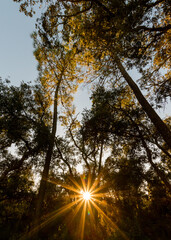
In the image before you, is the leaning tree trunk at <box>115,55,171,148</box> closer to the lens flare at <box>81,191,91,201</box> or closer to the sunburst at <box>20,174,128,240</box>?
the sunburst at <box>20,174,128,240</box>

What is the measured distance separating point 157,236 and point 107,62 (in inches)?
430

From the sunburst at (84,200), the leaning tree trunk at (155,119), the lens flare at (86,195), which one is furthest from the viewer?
the lens flare at (86,195)

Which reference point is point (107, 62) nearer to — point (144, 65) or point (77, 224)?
point (144, 65)

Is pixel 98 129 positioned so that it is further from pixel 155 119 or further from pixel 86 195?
pixel 86 195

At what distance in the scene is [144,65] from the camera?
272 inches

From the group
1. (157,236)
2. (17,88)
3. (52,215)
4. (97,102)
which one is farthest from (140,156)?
(17,88)

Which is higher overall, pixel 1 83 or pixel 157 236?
pixel 1 83

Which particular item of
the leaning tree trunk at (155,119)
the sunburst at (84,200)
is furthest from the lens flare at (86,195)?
the leaning tree trunk at (155,119)

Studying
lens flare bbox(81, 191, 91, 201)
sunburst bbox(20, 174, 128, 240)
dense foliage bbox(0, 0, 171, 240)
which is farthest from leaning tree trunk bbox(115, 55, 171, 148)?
lens flare bbox(81, 191, 91, 201)

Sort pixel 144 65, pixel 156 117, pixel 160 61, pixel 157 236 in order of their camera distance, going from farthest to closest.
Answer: pixel 160 61 → pixel 144 65 → pixel 156 117 → pixel 157 236

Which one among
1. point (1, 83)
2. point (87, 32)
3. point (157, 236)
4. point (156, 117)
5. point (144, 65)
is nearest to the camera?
point (157, 236)

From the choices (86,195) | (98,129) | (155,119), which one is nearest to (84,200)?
(86,195)

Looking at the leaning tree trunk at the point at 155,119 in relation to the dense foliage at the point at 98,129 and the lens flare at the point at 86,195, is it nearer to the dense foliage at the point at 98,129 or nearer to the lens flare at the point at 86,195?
the dense foliage at the point at 98,129

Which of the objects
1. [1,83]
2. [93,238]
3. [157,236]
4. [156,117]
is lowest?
[93,238]
